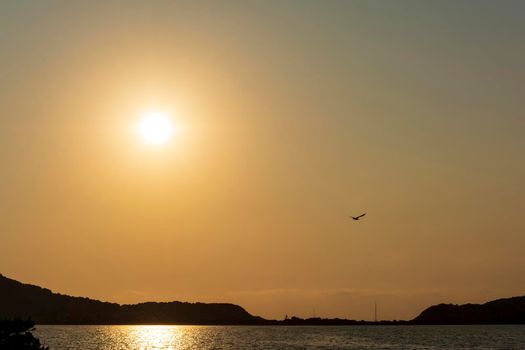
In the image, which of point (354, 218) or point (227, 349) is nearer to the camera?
point (354, 218)

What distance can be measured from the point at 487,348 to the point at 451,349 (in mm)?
9525

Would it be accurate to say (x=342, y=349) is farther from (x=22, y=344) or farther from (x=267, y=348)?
(x=22, y=344)

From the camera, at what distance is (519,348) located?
19288cm

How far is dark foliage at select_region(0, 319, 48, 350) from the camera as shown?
74.6 m

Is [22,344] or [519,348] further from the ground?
[519,348]

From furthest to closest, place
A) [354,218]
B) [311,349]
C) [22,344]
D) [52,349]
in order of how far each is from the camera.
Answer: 1. [311,349]
2. [52,349]
3. [354,218]
4. [22,344]

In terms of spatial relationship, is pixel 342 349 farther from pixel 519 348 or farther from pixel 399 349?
pixel 519 348

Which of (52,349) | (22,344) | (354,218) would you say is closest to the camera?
(22,344)

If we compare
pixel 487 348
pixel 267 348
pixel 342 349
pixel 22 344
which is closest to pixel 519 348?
pixel 487 348

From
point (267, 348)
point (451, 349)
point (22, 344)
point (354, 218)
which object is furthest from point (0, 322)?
point (451, 349)

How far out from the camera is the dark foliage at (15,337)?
245ft

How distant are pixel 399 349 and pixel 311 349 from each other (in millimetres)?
21323

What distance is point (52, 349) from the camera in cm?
18450

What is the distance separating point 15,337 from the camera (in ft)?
248
